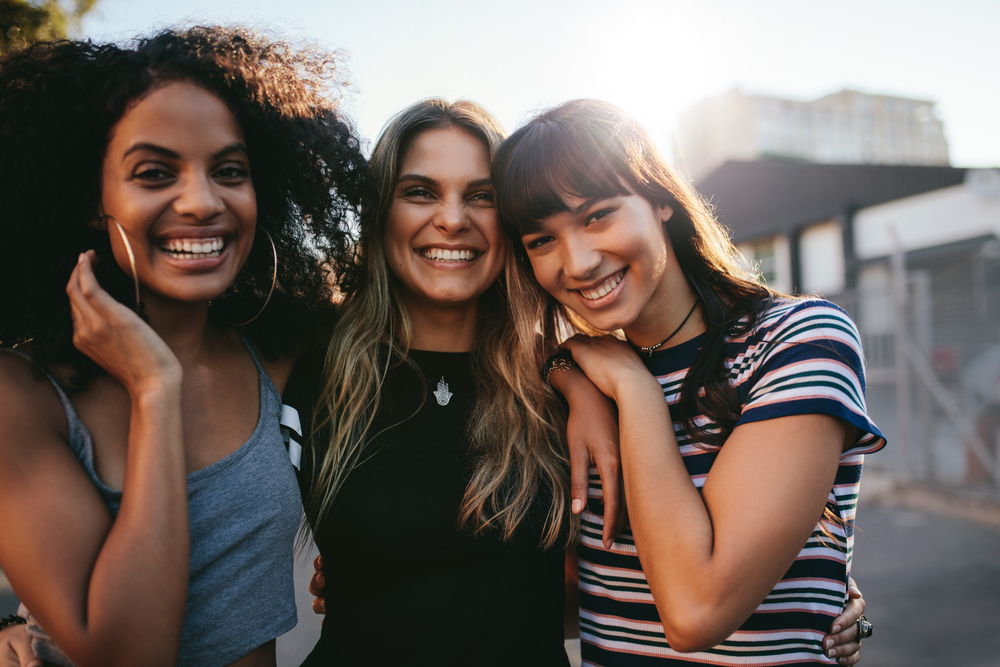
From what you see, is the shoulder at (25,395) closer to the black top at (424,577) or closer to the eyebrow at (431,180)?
the black top at (424,577)

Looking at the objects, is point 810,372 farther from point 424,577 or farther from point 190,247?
point 190,247

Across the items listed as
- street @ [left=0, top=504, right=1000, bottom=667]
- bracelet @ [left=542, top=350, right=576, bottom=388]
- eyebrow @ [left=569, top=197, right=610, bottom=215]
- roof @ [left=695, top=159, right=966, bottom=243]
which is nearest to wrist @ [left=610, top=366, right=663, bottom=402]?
bracelet @ [left=542, top=350, right=576, bottom=388]

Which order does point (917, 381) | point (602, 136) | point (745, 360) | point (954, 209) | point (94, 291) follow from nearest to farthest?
point (94, 291), point (745, 360), point (602, 136), point (917, 381), point (954, 209)

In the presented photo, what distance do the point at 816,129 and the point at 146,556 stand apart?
47033 millimetres

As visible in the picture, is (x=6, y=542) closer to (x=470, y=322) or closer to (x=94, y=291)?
(x=94, y=291)

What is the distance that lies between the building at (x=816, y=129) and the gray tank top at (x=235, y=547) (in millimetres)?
33439

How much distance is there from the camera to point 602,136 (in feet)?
6.10

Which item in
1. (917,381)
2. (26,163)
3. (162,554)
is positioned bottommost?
(917,381)

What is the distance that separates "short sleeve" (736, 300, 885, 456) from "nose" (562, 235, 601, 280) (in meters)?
0.53

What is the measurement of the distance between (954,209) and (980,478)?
11.3 m

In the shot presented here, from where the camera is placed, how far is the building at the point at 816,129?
35.6 metres

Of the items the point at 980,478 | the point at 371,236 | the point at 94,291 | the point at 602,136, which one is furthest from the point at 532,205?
the point at 980,478

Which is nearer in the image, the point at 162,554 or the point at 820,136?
the point at 162,554

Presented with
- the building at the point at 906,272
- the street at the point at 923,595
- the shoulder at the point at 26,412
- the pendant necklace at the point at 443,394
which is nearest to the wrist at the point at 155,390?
the shoulder at the point at 26,412
